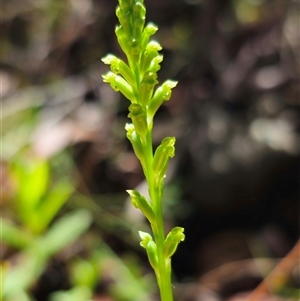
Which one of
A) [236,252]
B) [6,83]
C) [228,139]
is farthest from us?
[6,83]

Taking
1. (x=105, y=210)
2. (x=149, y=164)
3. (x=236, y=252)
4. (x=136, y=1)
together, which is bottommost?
(x=236, y=252)

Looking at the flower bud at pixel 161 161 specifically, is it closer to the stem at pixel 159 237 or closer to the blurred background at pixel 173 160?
the stem at pixel 159 237

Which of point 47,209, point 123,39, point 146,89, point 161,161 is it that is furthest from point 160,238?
point 47,209

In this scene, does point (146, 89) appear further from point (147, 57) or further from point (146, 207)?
point (146, 207)

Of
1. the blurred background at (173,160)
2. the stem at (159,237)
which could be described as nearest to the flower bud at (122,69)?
the stem at (159,237)

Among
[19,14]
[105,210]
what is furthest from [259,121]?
[19,14]

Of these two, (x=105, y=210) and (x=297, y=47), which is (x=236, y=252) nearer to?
(x=105, y=210)

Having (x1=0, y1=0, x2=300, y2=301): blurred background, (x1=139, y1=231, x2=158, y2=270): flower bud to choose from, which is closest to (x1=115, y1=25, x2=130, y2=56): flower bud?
(x1=139, y1=231, x2=158, y2=270): flower bud
